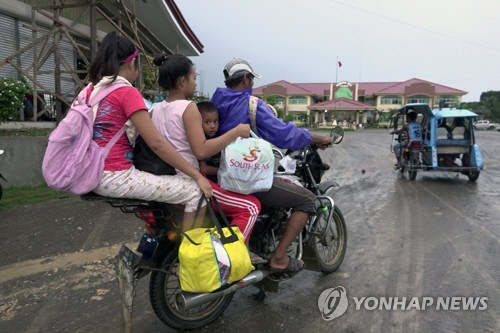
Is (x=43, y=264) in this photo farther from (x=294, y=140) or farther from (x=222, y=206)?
(x=294, y=140)

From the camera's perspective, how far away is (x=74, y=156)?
1951 millimetres

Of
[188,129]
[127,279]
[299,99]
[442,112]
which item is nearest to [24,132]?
[127,279]

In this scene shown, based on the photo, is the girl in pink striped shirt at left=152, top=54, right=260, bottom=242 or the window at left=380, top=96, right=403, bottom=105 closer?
the girl in pink striped shirt at left=152, top=54, right=260, bottom=242

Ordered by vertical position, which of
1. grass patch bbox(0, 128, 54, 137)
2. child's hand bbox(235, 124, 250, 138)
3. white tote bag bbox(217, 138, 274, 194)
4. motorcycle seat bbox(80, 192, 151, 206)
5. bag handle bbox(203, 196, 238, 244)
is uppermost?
child's hand bbox(235, 124, 250, 138)

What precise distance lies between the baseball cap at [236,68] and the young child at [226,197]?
346 mm

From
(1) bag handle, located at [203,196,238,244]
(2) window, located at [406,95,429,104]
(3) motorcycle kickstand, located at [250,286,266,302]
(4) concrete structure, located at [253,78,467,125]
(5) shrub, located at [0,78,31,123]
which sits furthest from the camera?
(2) window, located at [406,95,429,104]

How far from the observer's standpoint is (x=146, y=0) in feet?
41.6

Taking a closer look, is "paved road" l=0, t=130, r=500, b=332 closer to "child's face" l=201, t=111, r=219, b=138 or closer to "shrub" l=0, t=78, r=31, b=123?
"child's face" l=201, t=111, r=219, b=138

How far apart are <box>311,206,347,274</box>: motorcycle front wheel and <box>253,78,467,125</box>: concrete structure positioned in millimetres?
50954

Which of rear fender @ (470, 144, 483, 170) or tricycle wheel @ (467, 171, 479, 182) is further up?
rear fender @ (470, 144, 483, 170)

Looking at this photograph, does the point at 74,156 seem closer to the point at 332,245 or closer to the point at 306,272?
the point at 306,272

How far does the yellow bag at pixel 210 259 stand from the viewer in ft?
6.89

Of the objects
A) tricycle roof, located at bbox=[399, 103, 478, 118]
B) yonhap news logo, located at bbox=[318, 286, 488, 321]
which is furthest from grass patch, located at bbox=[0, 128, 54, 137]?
tricycle roof, located at bbox=[399, 103, 478, 118]

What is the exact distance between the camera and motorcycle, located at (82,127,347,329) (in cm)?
Result: 234
